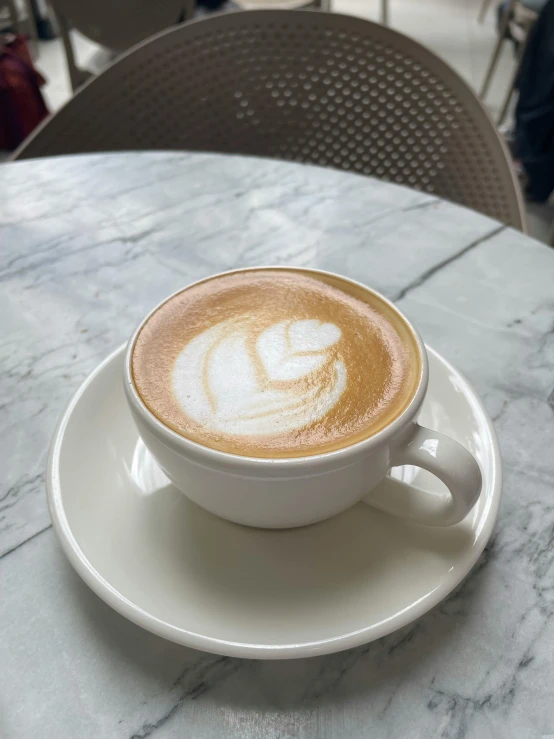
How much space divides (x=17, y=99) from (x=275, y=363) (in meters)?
1.95

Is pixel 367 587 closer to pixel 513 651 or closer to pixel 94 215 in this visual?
pixel 513 651

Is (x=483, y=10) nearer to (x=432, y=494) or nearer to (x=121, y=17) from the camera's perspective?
(x=121, y=17)

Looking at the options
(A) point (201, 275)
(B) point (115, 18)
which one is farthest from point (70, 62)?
(A) point (201, 275)

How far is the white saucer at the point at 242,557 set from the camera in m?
0.32

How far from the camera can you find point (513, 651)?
337mm

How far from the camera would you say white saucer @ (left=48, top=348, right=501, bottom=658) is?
0.32 m

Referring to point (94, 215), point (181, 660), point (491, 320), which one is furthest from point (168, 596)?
point (94, 215)

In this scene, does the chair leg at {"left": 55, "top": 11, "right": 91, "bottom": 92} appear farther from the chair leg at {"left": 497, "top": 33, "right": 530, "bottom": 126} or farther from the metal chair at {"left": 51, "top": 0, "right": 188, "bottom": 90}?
the chair leg at {"left": 497, "top": 33, "right": 530, "bottom": 126}

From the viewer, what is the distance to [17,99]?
1931 mm

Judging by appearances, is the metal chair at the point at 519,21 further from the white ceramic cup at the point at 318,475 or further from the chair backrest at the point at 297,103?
the white ceramic cup at the point at 318,475

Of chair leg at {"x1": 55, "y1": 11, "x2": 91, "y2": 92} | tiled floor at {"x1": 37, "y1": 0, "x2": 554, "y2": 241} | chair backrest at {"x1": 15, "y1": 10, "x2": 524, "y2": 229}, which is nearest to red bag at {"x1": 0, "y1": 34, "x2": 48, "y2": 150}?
chair leg at {"x1": 55, "y1": 11, "x2": 91, "y2": 92}

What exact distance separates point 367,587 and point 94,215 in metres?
0.56

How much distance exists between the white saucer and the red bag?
187cm

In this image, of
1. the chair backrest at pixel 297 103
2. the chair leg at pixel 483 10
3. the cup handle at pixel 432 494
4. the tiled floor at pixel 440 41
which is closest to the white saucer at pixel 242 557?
the cup handle at pixel 432 494
